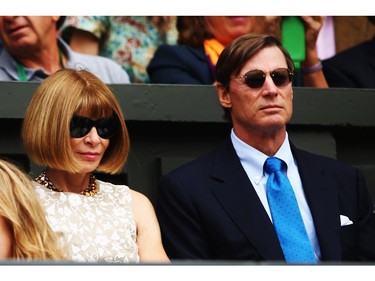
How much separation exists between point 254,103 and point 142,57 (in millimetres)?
1240

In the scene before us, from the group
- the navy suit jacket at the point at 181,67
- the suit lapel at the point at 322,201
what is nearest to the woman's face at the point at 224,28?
the navy suit jacket at the point at 181,67

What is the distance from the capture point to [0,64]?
5531mm

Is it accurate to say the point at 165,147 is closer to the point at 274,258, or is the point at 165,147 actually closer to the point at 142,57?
the point at 142,57

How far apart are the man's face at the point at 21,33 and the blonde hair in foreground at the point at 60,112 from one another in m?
1.06

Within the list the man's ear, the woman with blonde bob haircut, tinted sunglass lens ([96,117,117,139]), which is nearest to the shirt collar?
Result: the man's ear

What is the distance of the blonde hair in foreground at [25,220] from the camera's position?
4.16 m

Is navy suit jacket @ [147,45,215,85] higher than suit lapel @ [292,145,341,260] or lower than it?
higher

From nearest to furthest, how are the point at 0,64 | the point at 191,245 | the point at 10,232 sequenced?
1. the point at 10,232
2. the point at 191,245
3. the point at 0,64

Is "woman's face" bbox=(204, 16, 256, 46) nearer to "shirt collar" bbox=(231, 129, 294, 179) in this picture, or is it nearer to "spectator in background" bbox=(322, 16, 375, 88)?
"spectator in background" bbox=(322, 16, 375, 88)

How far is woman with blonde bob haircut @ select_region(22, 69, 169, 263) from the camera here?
14.3 ft

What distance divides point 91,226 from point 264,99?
864mm

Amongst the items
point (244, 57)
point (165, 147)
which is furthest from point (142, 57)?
point (244, 57)

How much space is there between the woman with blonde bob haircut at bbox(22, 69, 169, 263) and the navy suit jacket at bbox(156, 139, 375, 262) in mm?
107

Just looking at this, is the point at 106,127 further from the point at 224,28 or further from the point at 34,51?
the point at 224,28
